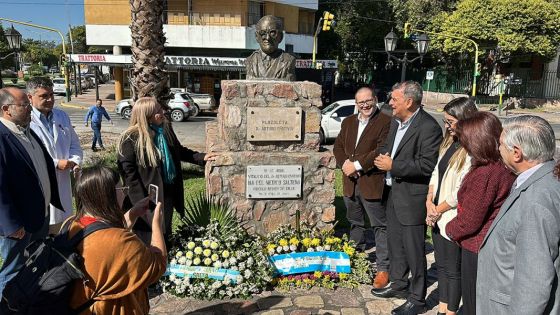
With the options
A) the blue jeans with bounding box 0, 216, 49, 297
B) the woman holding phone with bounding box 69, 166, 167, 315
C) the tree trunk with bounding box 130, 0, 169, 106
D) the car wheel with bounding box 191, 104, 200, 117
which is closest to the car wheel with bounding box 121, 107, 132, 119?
the car wheel with bounding box 191, 104, 200, 117

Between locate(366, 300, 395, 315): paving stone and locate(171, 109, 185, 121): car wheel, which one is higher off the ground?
locate(171, 109, 185, 121): car wheel

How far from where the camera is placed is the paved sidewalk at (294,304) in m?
3.71

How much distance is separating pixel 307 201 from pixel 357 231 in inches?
26.2

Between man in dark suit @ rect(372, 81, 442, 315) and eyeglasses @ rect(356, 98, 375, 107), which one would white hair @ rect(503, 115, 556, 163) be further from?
eyeglasses @ rect(356, 98, 375, 107)

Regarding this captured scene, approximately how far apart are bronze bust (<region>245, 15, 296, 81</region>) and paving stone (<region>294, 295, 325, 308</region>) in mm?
2300

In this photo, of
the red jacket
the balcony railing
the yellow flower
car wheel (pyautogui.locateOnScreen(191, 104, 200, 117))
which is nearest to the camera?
the red jacket

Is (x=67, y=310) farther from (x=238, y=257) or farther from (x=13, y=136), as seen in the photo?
(x=238, y=257)


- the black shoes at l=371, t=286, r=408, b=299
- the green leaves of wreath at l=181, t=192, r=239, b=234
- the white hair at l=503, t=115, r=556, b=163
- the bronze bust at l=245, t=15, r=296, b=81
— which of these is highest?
the bronze bust at l=245, t=15, r=296, b=81

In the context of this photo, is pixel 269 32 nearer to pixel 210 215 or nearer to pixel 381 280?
pixel 210 215

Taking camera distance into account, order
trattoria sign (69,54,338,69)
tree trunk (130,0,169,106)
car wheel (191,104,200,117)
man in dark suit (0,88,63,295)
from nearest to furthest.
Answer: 1. man in dark suit (0,88,63,295)
2. tree trunk (130,0,169,106)
3. car wheel (191,104,200,117)
4. trattoria sign (69,54,338,69)

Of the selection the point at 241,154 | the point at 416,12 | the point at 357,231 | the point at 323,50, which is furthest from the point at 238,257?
the point at 323,50

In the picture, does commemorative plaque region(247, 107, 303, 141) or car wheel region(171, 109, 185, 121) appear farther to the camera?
car wheel region(171, 109, 185, 121)

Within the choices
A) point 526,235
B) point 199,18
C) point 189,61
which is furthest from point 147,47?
point 199,18

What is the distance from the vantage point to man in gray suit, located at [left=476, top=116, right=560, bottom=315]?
73.0 inches
